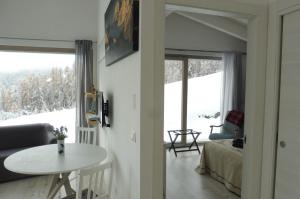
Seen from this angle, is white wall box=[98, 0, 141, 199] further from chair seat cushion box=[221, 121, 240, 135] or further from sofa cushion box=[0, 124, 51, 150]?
chair seat cushion box=[221, 121, 240, 135]

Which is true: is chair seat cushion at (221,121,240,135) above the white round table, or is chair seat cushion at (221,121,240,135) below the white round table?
below

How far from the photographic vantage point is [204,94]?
5.79 metres

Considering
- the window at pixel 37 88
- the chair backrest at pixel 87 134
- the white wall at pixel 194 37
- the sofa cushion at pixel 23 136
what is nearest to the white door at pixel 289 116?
the chair backrest at pixel 87 134

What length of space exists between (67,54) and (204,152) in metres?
3.35

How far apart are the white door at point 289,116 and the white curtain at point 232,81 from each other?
3822 millimetres

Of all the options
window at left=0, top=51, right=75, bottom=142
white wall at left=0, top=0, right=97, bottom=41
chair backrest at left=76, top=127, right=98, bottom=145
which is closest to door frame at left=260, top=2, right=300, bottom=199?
chair backrest at left=76, top=127, right=98, bottom=145

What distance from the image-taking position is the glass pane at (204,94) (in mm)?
5684

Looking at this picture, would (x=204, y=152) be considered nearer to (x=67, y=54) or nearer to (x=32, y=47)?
(x=67, y=54)

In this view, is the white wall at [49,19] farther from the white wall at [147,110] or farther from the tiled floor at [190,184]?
the white wall at [147,110]

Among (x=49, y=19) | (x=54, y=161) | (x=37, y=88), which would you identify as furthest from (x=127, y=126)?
(x=49, y=19)

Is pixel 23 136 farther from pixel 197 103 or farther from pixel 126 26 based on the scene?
A: pixel 197 103

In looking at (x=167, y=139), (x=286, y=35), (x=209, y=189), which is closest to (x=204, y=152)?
(x=209, y=189)

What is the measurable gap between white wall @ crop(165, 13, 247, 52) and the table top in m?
3.45

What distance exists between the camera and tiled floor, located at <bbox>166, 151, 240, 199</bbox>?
315cm
